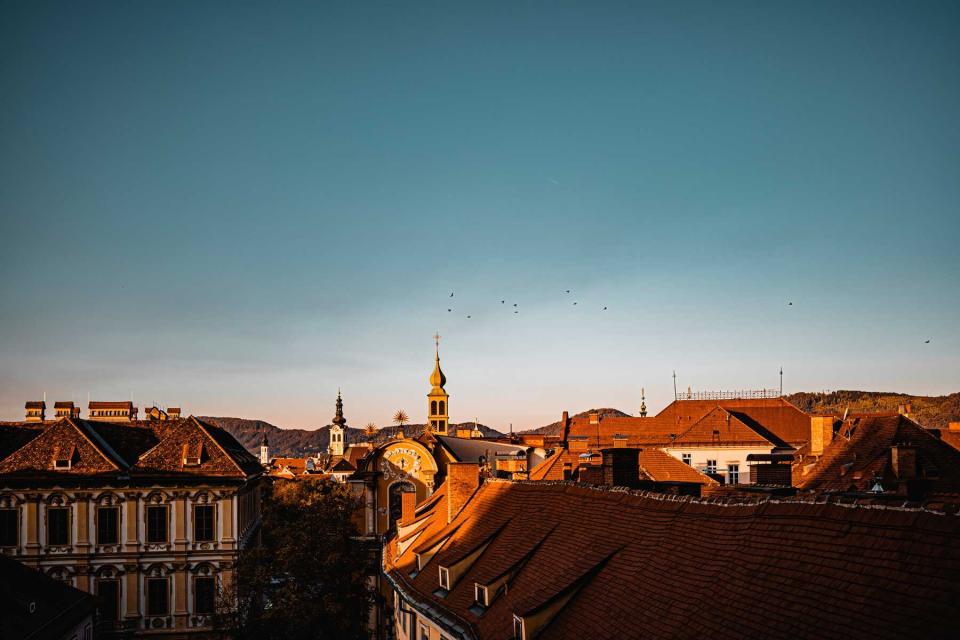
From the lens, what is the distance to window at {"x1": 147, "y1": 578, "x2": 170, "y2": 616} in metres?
40.8

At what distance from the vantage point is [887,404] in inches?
4400

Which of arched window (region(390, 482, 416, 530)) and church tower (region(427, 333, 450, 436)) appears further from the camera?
church tower (region(427, 333, 450, 436))

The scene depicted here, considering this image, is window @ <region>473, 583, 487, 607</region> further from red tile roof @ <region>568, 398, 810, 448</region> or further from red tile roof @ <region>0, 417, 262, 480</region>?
red tile roof @ <region>568, 398, 810, 448</region>

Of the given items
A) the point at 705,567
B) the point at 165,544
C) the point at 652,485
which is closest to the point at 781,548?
the point at 705,567

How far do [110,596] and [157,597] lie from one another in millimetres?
2118

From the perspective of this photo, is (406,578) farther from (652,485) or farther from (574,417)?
(574,417)

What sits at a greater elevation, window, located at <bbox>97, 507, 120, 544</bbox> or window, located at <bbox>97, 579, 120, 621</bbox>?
window, located at <bbox>97, 507, 120, 544</bbox>

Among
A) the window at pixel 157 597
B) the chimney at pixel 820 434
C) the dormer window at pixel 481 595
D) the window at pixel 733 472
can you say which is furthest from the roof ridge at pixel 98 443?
the window at pixel 733 472

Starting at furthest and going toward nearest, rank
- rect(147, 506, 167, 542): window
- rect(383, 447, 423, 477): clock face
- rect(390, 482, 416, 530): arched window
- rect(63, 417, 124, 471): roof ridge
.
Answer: rect(383, 447, 423, 477): clock face < rect(390, 482, 416, 530): arched window < rect(63, 417, 124, 471): roof ridge < rect(147, 506, 167, 542): window

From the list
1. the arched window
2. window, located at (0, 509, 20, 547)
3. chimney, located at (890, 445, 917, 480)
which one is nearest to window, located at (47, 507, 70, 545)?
window, located at (0, 509, 20, 547)

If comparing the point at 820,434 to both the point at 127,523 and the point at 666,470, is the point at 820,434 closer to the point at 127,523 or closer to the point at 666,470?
the point at 666,470

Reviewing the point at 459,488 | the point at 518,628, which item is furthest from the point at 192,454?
the point at 518,628

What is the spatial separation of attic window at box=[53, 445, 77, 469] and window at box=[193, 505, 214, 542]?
6301mm

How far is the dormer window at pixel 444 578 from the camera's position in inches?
873
